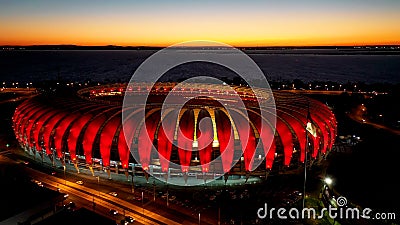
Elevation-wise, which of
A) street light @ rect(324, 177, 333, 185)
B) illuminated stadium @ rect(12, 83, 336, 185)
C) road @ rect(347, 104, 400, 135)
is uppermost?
illuminated stadium @ rect(12, 83, 336, 185)

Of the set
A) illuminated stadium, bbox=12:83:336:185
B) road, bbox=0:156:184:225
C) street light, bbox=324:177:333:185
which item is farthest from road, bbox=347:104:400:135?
road, bbox=0:156:184:225

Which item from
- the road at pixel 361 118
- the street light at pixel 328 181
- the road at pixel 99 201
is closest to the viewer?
the road at pixel 99 201

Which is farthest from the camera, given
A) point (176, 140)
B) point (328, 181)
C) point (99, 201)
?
point (176, 140)

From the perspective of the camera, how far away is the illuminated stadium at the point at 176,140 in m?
35.5

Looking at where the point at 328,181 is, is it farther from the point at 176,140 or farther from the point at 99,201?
the point at 99,201

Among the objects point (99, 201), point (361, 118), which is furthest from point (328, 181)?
point (361, 118)

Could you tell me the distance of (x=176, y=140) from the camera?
3600 centimetres

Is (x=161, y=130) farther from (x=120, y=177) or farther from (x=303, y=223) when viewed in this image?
(x=303, y=223)

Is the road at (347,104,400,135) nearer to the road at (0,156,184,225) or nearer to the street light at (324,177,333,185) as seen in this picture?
the street light at (324,177,333,185)

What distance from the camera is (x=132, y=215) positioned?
31578 mm

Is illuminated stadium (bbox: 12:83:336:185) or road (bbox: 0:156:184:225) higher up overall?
illuminated stadium (bbox: 12:83:336:185)

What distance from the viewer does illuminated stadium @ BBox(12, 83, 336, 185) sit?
116 ft

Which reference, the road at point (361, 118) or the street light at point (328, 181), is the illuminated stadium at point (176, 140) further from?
the road at point (361, 118)

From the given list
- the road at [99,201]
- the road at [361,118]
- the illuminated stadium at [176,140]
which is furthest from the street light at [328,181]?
the road at [361,118]
